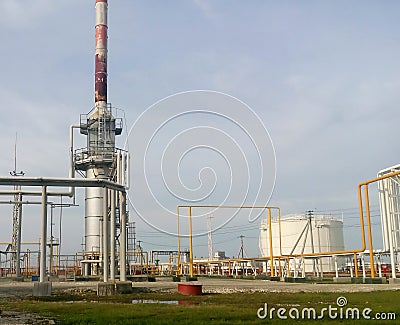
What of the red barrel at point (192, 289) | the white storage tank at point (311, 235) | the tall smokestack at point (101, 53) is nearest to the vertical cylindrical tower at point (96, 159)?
the tall smokestack at point (101, 53)

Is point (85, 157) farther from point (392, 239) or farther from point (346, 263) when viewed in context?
point (346, 263)

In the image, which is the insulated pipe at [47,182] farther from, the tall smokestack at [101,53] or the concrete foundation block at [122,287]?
the tall smokestack at [101,53]

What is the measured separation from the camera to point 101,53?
50.6 m

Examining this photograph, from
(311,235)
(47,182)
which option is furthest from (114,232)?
→ (311,235)

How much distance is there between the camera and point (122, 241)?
26531 millimetres

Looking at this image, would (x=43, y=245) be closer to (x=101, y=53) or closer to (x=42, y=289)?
(x=42, y=289)

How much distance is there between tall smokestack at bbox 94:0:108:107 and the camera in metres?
49.8

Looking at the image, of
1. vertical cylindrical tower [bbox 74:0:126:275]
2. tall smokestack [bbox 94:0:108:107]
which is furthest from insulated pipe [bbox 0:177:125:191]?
tall smokestack [bbox 94:0:108:107]

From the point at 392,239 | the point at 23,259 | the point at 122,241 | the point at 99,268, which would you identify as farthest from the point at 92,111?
the point at 392,239

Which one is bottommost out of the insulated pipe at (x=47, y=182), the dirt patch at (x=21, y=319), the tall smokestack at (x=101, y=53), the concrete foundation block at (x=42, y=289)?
the dirt patch at (x=21, y=319)

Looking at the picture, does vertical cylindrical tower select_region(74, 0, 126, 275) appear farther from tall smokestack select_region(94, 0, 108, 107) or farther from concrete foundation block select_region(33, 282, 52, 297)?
concrete foundation block select_region(33, 282, 52, 297)

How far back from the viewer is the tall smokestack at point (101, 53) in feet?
164

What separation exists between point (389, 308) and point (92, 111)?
3990cm

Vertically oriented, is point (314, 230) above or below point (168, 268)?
above
